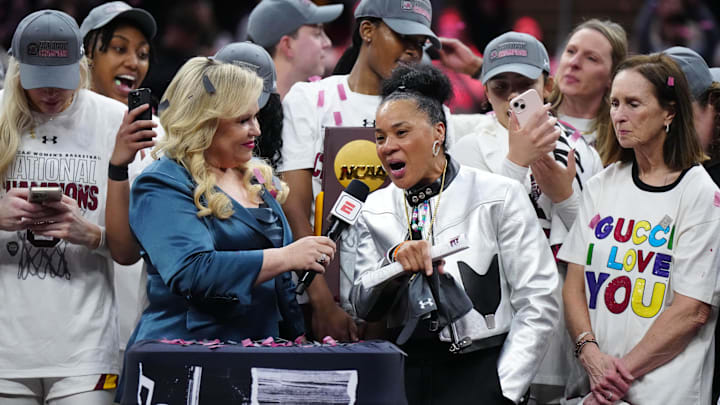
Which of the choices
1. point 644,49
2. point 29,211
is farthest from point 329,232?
point 644,49

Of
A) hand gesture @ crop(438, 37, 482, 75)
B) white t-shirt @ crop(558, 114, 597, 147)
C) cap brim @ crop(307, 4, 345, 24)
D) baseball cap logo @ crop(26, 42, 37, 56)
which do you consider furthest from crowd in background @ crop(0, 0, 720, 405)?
hand gesture @ crop(438, 37, 482, 75)

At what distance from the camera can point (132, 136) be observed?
3.23 metres

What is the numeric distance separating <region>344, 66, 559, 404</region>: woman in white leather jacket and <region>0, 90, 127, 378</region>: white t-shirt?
2.97ft

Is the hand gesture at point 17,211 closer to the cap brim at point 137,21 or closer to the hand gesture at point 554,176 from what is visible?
the cap brim at point 137,21

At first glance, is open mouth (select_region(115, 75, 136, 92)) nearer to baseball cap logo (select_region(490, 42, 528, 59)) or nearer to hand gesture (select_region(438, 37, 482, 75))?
hand gesture (select_region(438, 37, 482, 75))

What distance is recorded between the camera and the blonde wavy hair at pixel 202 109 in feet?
10.1

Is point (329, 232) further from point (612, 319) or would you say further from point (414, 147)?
point (612, 319)

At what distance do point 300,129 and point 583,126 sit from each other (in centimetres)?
123

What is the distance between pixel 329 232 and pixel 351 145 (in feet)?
2.35

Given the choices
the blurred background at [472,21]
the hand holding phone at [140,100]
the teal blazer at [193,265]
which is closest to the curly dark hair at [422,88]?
the teal blazer at [193,265]

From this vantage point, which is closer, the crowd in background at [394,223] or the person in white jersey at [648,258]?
the crowd in background at [394,223]

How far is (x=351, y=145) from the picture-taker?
3729 millimetres

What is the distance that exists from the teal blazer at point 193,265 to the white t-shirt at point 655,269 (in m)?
1.14

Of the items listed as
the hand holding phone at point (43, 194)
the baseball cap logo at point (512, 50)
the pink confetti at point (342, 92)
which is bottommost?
the hand holding phone at point (43, 194)
